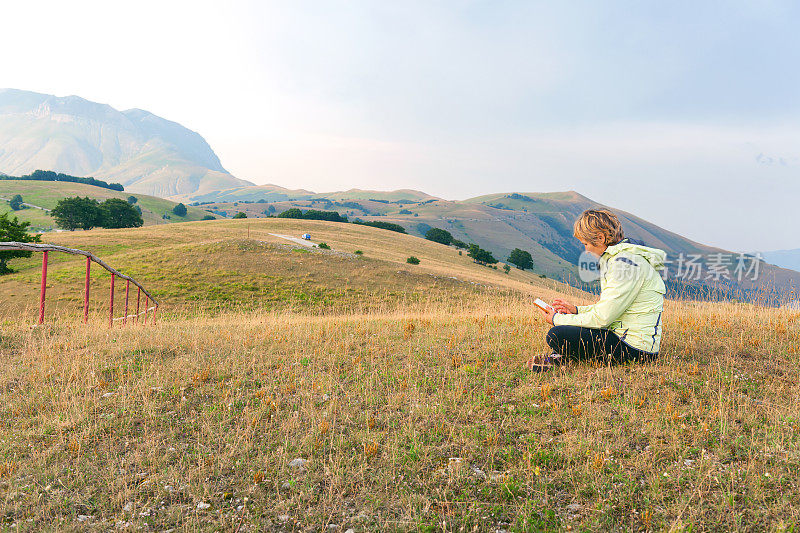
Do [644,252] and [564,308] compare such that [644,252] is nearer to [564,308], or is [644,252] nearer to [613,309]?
[613,309]

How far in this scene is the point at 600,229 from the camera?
5633 mm

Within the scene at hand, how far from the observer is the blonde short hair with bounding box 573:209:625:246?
18.4 ft

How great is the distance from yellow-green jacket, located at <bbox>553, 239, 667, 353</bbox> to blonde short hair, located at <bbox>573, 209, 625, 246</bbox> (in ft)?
0.51

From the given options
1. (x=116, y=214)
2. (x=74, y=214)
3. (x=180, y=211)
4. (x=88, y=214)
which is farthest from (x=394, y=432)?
(x=180, y=211)

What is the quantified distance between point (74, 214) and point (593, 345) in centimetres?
9965

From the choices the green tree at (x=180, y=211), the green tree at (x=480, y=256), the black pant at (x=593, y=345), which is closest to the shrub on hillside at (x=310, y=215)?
the green tree at (x=480, y=256)

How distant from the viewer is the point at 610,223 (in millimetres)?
5625

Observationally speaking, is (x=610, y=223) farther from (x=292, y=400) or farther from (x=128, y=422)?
(x=128, y=422)

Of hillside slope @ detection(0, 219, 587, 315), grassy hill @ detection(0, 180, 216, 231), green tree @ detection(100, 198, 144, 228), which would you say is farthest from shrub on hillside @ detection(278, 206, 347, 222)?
hillside slope @ detection(0, 219, 587, 315)

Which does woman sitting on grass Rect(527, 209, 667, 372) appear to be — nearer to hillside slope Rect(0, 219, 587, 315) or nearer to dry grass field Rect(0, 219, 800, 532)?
dry grass field Rect(0, 219, 800, 532)

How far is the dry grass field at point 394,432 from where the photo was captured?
3.48 m

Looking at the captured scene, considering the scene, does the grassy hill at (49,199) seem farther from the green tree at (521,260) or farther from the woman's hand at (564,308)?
the woman's hand at (564,308)

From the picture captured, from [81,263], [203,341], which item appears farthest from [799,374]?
[81,263]

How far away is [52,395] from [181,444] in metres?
2.47
